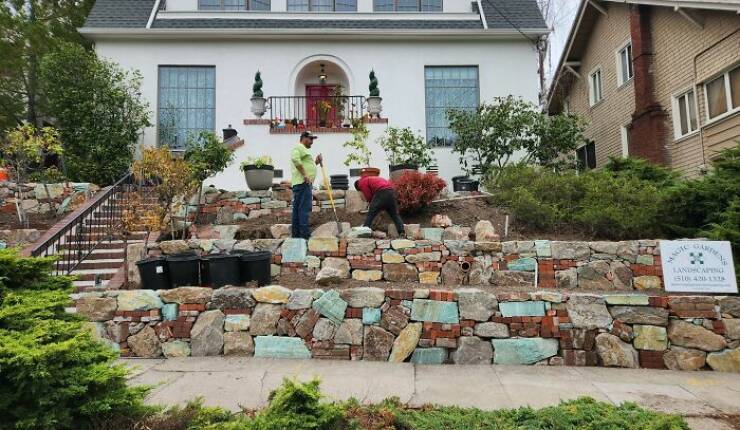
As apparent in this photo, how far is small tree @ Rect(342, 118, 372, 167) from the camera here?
9.76 m

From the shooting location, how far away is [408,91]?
40.4 ft

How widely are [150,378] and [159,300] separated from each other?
0.99m

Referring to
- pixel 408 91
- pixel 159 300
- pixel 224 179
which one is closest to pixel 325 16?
pixel 408 91

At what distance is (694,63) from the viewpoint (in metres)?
10.2

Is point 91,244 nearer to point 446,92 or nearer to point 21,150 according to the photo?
point 21,150

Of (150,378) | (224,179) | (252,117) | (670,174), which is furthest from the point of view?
(252,117)

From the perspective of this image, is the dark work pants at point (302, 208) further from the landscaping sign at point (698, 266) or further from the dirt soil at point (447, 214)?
the landscaping sign at point (698, 266)

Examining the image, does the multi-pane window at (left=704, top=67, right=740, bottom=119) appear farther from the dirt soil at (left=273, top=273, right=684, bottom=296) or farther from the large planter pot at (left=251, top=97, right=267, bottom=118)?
the large planter pot at (left=251, top=97, right=267, bottom=118)

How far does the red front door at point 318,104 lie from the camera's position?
11844 mm

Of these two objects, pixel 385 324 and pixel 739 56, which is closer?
pixel 385 324

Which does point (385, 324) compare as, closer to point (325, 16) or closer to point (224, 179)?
point (224, 179)

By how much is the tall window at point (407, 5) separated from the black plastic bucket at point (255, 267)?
10.8 metres

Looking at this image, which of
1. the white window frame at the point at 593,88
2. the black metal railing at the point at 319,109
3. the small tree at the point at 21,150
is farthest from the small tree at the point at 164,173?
the white window frame at the point at 593,88

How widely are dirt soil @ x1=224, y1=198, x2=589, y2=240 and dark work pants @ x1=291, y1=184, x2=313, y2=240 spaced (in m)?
0.79
